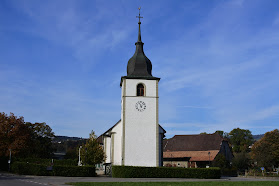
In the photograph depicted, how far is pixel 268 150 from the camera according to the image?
56406mm

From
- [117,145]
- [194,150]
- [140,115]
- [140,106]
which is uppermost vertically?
[140,106]

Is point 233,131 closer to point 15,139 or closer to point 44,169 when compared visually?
point 15,139

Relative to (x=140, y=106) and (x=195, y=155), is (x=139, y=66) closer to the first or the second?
(x=140, y=106)

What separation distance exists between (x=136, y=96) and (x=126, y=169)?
29.9ft

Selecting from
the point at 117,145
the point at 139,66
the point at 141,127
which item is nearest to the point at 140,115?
the point at 141,127

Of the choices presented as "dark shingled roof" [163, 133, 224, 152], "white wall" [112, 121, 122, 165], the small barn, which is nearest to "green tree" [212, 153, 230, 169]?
Result: the small barn

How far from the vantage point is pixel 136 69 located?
3881 cm

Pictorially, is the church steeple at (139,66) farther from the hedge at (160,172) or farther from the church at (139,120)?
the hedge at (160,172)

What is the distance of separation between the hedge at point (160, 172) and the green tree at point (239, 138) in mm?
57418

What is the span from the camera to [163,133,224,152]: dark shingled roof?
6731 centimetres

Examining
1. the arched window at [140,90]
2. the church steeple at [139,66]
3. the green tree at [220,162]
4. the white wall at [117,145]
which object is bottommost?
the green tree at [220,162]

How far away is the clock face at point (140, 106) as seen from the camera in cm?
3779

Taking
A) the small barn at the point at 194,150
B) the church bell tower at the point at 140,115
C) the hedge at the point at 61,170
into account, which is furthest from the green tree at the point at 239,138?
the hedge at the point at 61,170

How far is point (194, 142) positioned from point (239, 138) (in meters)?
24.6
